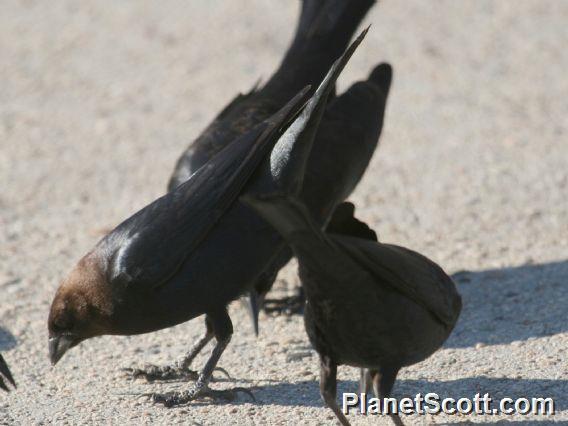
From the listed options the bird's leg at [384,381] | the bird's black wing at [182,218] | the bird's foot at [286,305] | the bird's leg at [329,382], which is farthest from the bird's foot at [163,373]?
the bird's leg at [384,381]

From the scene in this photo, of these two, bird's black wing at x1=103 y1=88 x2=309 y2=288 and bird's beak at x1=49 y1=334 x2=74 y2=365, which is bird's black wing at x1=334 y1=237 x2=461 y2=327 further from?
bird's beak at x1=49 y1=334 x2=74 y2=365

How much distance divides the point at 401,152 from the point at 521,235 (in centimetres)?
204

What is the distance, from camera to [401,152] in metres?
9.80

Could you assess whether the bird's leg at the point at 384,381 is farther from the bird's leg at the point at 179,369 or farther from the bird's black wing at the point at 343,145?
the bird's black wing at the point at 343,145

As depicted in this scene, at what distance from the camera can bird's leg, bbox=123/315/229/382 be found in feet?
20.5

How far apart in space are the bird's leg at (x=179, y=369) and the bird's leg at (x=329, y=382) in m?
1.31

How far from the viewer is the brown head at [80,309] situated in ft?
18.7

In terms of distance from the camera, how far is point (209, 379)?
6.02 m

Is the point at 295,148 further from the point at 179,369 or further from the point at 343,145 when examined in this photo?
the point at 179,369

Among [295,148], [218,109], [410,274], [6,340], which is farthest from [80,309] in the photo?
Result: [218,109]

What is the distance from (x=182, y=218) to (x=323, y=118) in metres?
1.46

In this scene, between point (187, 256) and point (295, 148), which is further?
point (187, 256)

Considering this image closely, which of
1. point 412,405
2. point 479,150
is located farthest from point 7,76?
point 412,405

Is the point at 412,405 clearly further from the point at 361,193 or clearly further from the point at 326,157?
the point at 361,193
